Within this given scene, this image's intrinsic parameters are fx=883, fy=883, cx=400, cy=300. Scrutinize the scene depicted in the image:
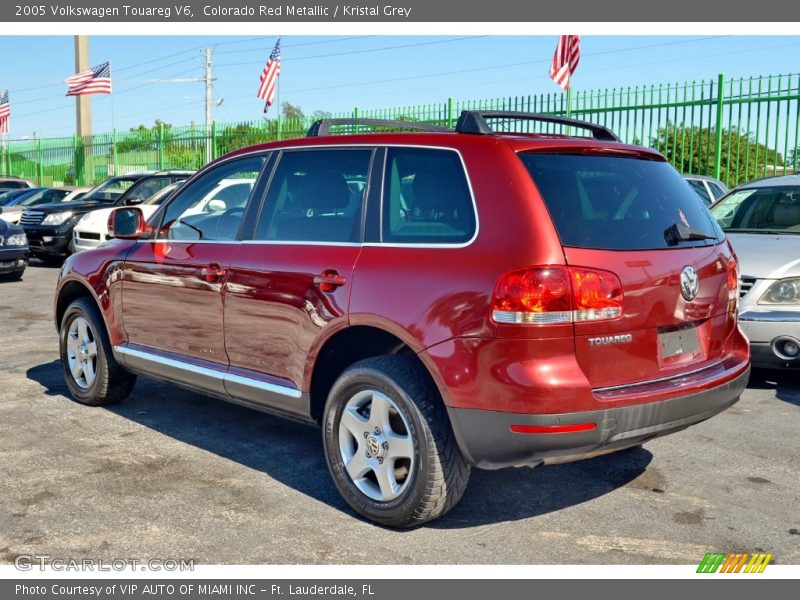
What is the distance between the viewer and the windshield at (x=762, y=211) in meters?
7.50

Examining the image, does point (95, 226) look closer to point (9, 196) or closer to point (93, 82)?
point (9, 196)

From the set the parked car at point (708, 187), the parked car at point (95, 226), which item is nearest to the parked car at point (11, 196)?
the parked car at point (95, 226)

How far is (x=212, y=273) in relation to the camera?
4.79 metres

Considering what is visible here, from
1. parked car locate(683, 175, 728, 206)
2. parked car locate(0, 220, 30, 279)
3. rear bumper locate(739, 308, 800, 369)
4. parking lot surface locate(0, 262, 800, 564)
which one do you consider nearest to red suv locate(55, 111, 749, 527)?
parking lot surface locate(0, 262, 800, 564)

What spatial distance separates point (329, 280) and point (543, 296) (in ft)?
3.60

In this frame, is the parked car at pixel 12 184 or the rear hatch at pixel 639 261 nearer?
the rear hatch at pixel 639 261

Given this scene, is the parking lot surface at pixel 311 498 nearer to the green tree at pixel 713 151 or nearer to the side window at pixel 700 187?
the side window at pixel 700 187

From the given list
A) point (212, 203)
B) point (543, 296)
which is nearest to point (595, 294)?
point (543, 296)

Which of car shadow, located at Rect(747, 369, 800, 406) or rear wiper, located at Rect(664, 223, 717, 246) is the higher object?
rear wiper, located at Rect(664, 223, 717, 246)

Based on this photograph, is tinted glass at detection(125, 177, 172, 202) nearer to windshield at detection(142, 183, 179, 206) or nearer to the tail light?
windshield at detection(142, 183, 179, 206)

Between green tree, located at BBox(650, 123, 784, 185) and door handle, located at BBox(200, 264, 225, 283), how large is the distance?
34.5ft

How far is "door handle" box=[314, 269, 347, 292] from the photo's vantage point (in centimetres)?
406

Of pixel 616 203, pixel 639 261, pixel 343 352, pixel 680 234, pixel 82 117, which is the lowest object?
pixel 343 352

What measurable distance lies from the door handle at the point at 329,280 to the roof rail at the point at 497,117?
876 mm
